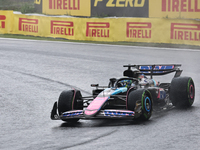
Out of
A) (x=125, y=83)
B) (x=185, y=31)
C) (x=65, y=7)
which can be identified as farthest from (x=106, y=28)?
(x=125, y=83)

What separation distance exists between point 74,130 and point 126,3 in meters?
18.0

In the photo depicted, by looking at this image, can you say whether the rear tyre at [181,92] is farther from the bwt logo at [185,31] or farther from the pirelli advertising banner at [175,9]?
the pirelli advertising banner at [175,9]

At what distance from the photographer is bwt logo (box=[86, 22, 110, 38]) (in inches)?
864

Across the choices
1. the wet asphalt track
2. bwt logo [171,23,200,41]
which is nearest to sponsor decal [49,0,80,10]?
the wet asphalt track

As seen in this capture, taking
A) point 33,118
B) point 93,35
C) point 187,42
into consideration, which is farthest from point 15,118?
point 93,35

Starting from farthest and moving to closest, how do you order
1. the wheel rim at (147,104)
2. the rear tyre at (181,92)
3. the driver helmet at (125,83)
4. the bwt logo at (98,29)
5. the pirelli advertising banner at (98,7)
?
1. the pirelli advertising banner at (98,7)
2. the bwt logo at (98,29)
3. the rear tyre at (181,92)
4. the driver helmet at (125,83)
5. the wheel rim at (147,104)

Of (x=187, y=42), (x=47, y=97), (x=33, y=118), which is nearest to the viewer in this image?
(x=33, y=118)

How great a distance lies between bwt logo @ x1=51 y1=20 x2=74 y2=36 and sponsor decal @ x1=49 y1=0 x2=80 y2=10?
2.65m

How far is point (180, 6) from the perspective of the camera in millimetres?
20953

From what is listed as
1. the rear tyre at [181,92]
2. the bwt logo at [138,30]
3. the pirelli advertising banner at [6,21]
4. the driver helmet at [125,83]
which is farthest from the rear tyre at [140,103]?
the pirelli advertising banner at [6,21]

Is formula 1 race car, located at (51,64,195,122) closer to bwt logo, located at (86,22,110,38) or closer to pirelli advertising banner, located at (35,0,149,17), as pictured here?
bwt logo, located at (86,22,110,38)

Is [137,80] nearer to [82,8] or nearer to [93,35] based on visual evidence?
[93,35]

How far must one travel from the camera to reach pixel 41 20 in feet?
79.7

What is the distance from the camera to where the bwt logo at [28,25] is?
2466 cm
